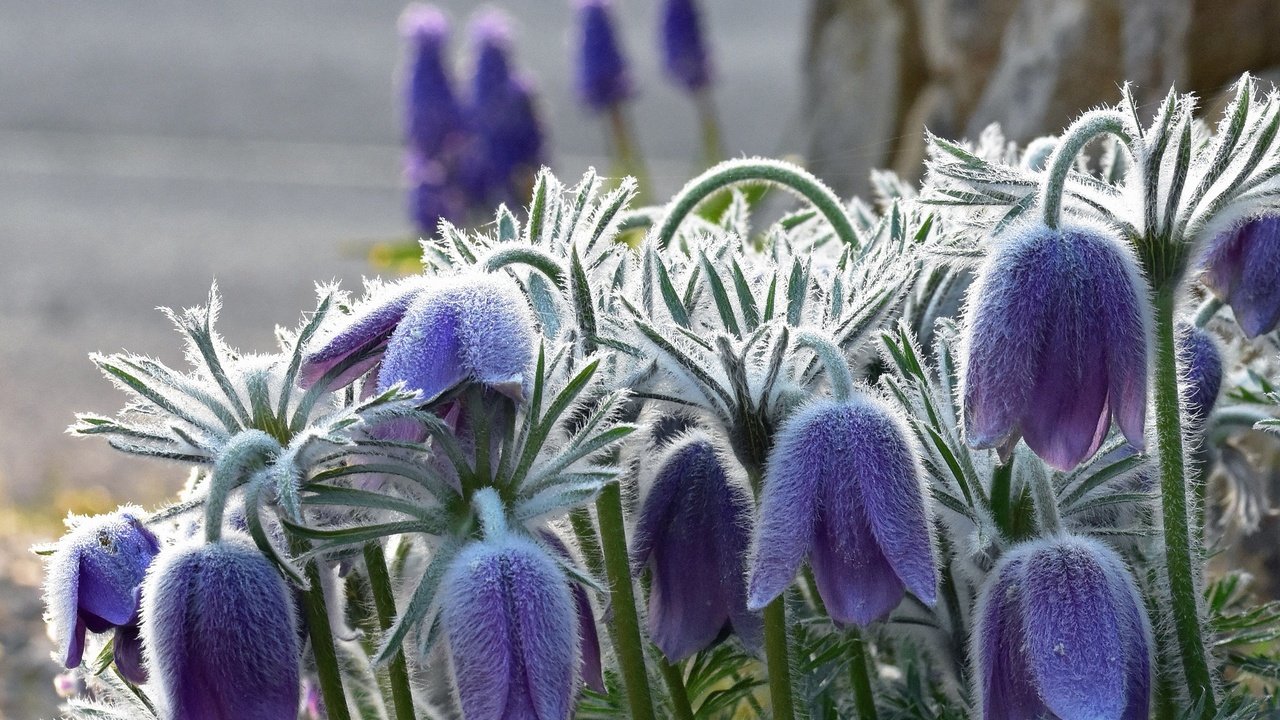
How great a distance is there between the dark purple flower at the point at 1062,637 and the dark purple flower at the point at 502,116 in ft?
11.7

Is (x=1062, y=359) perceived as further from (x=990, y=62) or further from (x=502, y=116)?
(x=502, y=116)

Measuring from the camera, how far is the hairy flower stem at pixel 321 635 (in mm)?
972

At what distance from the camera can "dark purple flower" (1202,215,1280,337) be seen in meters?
1.06

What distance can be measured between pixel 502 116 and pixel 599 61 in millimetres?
554

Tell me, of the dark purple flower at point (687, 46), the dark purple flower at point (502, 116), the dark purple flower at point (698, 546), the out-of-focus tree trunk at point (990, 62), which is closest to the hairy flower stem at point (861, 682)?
the dark purple flower at point (698, 546)

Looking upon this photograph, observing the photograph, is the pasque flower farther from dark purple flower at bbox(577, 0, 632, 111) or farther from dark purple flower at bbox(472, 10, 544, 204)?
dark purple flower at bbox(577, 0, 632, 111)

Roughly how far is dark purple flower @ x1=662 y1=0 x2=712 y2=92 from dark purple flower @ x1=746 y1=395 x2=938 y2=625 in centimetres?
422

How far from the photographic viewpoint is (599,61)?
484cm

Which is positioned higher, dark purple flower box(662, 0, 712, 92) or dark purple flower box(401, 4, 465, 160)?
dark purple flower box(662, 0, 712, 92)

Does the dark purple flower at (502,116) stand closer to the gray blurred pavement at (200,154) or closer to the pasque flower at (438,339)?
the gray blurred pavement at (200,154)

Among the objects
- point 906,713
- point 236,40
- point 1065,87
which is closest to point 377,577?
point 906,713

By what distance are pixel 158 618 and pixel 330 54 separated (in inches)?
341

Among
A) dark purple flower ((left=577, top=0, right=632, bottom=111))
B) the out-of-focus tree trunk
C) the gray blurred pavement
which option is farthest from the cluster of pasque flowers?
dark purple flower ((left=577, top=0, right=632, bottom=111))

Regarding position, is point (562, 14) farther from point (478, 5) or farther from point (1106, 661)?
point (1106, 661)
